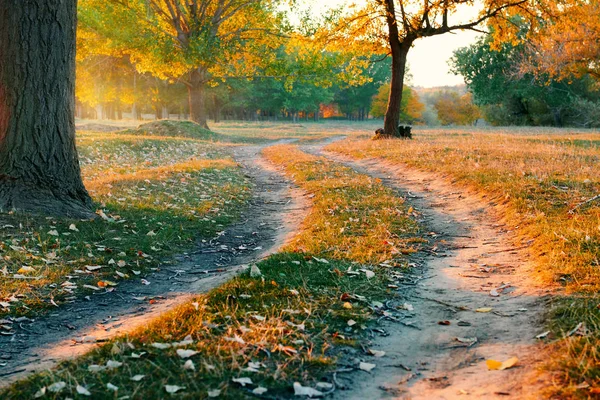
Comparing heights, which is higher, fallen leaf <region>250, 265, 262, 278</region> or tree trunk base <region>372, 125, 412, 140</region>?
tree trunk base <region>372, 125, 412, 140</region>

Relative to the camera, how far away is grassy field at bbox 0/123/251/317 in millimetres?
5809

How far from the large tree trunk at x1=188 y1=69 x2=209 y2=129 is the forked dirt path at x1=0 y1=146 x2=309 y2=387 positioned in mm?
25928

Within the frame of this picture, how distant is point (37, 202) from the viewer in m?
7.91

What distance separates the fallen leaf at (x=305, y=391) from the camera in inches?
135

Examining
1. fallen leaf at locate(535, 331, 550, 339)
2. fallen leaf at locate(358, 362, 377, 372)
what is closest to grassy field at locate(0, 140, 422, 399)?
fallen leaf at locate(358, 362, 377, 372)

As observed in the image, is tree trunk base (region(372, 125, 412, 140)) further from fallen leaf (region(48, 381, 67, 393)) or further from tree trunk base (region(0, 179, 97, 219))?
fallen leaf (region(48, 381, 67, 393))

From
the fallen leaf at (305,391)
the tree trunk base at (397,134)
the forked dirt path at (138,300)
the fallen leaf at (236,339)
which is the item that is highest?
the tree trunk base at (397,134)

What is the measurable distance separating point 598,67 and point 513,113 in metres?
21.9

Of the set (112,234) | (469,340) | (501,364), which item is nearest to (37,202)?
(112,234)

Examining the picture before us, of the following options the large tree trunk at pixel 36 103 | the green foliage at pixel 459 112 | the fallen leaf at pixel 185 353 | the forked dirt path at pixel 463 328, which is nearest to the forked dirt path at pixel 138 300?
the fallen leaf at pixel 185 353

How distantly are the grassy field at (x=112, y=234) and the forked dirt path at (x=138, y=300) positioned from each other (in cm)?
24

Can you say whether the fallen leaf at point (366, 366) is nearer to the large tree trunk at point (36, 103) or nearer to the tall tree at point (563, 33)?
the large tree trunk at point (36, 103)

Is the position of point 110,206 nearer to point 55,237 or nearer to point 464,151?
point 55,237

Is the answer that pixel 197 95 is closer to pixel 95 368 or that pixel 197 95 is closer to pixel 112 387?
pixel 95 368
